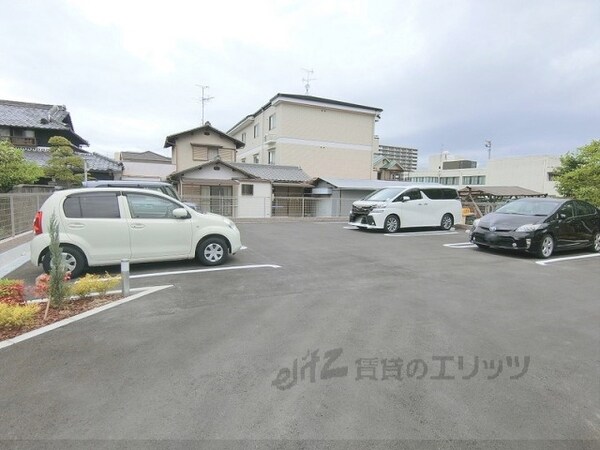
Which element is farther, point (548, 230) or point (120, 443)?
point (548, 230)

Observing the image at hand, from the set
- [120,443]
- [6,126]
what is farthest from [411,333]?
[6,126]

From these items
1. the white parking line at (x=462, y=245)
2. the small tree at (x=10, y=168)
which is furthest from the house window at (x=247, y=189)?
the white parking line at (x=462, y=245)

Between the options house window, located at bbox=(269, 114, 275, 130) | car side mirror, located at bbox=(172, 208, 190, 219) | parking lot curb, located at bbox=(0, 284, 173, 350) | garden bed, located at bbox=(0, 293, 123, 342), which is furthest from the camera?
house window, located at bbox=(269, 114, 275, 130)

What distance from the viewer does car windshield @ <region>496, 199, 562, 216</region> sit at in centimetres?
887

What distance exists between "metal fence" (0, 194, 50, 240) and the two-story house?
16.0m

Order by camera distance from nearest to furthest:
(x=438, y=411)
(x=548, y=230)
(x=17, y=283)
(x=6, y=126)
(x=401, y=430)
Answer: (x=401, y=430) → (x=438, y=411) → (x=17, y=283) → (x=548, y=230) → (x=6, y=126)

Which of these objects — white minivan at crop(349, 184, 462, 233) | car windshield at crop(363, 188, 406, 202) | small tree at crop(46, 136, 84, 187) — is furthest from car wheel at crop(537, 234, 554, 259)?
small tree at crop(46, 136, 84, 187)

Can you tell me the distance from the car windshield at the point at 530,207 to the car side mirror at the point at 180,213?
26.5ft

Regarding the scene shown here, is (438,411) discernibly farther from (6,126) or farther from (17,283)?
(6,126)

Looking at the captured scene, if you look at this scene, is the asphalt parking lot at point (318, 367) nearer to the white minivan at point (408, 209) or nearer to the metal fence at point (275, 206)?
the white minivan at point (408, 209)

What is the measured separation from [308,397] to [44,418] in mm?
1803

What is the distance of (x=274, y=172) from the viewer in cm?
2462

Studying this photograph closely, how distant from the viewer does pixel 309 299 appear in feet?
16.3

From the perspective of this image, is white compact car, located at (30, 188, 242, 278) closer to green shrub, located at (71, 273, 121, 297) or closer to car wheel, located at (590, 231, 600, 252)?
green shrub, located at (71, 273, 121, 297)
